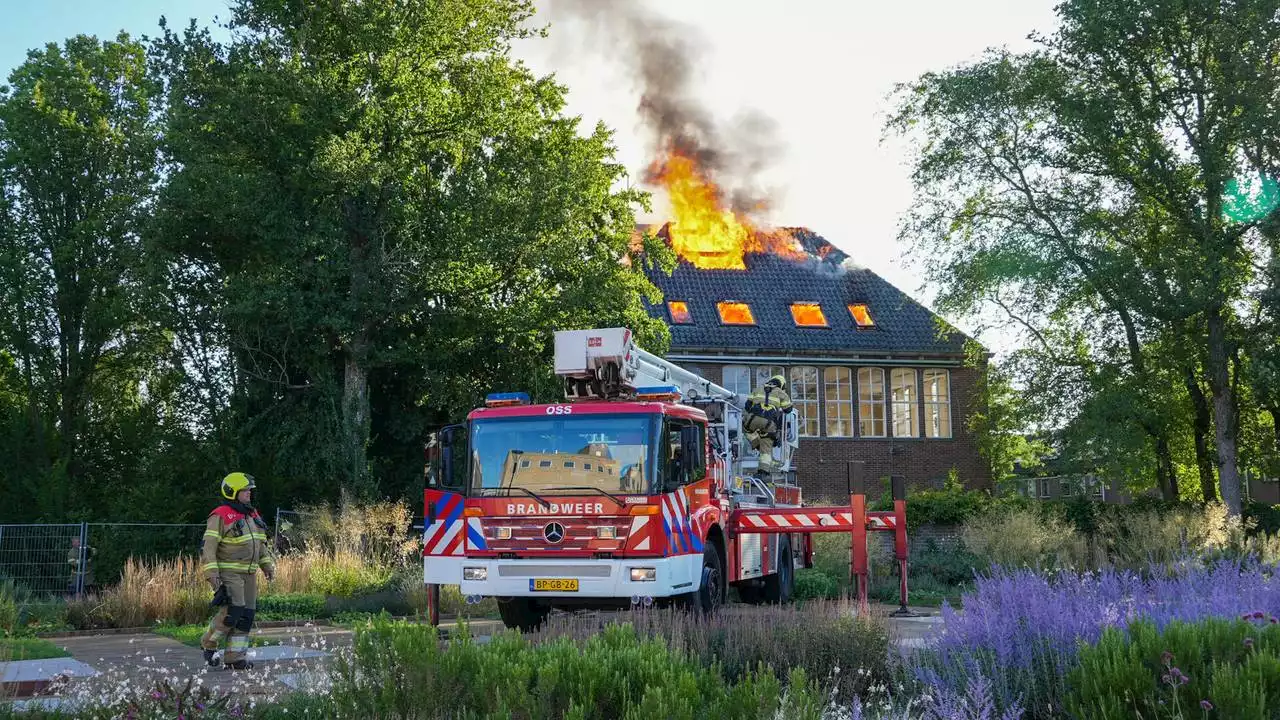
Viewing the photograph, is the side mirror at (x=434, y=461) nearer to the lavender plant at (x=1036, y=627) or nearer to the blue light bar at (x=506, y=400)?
the blue light bar at (x=506, y=400)

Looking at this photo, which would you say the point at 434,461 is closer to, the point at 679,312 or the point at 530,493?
the point at 530,493

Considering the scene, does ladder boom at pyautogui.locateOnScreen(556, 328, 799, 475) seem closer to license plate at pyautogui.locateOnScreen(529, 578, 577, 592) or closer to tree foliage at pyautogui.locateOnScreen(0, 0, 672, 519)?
license plate at pyautogui.locateOnScreen(529, 578, 577, 592)

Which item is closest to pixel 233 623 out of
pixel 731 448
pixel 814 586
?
pixel 731 448

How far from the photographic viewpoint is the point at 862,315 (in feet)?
122

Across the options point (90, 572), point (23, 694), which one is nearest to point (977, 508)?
point (90, 572)

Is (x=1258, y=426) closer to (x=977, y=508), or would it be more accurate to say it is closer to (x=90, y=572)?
(x=977, y=508)

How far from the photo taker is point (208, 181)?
2361 cm

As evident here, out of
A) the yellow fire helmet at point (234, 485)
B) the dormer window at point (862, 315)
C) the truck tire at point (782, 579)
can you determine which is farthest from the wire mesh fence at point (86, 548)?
the dormer window at point (862, 315)

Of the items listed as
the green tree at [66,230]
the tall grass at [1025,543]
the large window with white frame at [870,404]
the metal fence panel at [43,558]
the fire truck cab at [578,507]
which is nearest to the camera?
the fire truck cab at [578,507]

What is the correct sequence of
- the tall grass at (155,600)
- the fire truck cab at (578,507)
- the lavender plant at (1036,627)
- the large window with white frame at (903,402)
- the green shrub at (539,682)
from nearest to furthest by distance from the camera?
the green shrub at (539,682) → the lavender plant at (1036,627) → the fire truck cab at (578,507) → the tall grass at (155,600) → the large window with white frame at (903,402)

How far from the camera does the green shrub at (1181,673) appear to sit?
15.6ft

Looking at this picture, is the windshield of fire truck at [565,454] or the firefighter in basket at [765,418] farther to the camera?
the firefighter in basket at [765,418]

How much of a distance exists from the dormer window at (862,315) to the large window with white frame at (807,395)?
2.45 meters

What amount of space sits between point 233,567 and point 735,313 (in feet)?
86.8
